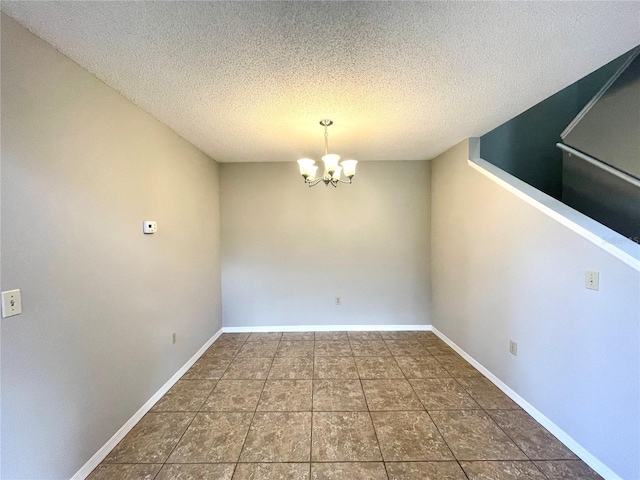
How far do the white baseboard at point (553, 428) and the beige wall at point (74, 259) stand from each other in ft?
9.90

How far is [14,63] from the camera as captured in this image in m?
1.21

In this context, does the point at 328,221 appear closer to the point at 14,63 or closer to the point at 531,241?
the point at 531,241

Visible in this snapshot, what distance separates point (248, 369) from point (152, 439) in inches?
40.1

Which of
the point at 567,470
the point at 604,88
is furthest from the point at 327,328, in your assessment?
the point at 604,88

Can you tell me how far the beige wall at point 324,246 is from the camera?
374 cm

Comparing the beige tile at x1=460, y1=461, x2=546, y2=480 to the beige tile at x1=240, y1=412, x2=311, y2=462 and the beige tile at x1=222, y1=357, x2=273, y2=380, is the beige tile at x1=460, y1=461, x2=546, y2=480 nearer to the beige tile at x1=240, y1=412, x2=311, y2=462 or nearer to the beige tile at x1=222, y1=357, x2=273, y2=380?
the beige tile at x1=240, y1=412, x2=311, y2=462

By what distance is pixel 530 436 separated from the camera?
1.82 m

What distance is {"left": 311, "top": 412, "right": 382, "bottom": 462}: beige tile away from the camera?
5.50ft

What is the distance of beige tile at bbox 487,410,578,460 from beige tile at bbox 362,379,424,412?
0.58 meters

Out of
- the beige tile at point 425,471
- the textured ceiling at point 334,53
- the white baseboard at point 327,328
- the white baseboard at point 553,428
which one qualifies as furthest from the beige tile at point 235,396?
the textured ceiling at point 334,53

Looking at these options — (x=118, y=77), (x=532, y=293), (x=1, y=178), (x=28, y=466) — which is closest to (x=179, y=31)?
(x=118, y=77)

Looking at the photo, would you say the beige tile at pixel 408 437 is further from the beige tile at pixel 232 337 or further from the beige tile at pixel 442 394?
the beige tile at pixel 232 337

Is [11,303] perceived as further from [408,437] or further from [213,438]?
[408,437]

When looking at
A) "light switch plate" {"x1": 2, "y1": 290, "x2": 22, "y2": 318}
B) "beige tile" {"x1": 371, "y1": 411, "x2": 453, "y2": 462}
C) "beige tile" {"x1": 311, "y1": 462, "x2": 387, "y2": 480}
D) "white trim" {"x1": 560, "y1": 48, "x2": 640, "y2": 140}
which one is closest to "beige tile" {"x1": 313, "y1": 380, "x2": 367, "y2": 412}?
"beige tile" {"x1": 371, "y1": 411, "x2": 453, "y2": 462}
